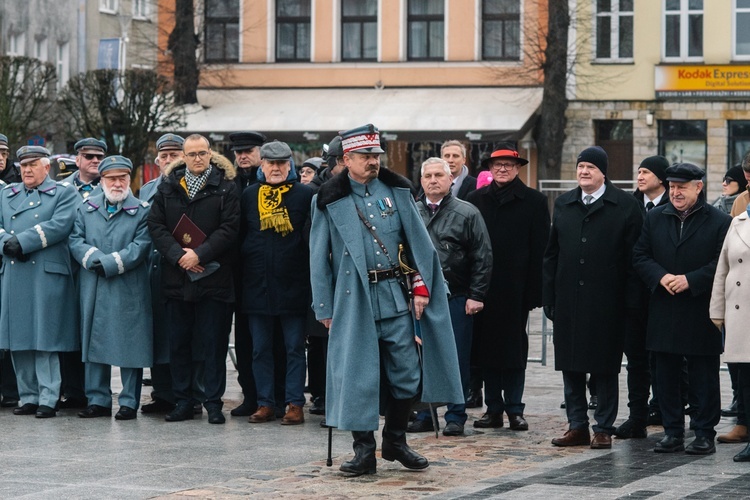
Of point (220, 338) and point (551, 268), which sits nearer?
point (551, 268)

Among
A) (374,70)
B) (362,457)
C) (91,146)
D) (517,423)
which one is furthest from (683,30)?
(362,457)

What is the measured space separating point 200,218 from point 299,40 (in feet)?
115

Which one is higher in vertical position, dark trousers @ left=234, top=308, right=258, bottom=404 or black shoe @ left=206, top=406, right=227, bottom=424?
dark trousers @ left=234, top=308, right=258, bottom=404

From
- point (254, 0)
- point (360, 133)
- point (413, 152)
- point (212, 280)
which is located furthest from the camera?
point (254, 0)

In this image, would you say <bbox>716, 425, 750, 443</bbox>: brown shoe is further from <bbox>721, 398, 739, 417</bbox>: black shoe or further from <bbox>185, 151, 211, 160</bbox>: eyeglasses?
<bbox>185, 151, 211, 160</bbox>: eyeglasses

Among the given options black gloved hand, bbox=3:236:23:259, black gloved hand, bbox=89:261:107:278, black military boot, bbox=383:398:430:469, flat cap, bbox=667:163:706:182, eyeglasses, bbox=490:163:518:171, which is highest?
eyeglasses, bbox=490:163:518:171

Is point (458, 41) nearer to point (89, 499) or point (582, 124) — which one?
point (582, 124)

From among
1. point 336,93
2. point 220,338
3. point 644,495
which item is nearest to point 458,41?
point 336,93

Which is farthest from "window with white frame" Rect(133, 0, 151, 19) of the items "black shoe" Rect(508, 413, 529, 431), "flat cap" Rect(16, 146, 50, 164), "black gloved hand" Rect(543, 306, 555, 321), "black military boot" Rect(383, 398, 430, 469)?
"black military boot" Rect(383, 398, 430, 469)

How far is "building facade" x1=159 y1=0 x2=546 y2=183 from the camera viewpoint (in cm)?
4303

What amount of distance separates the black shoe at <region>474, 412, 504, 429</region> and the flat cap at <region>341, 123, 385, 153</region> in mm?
3083

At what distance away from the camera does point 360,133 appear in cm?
975

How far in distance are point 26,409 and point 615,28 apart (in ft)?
108

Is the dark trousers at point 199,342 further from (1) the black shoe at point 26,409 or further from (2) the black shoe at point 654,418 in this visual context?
(2) the black shoe at point 654,418
